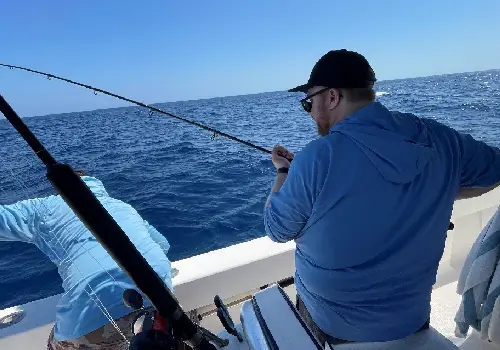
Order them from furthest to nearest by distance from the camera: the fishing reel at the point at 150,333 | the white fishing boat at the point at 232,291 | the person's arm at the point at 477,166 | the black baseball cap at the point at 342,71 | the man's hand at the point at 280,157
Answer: the white fishing boat at the point at 232,291, the man's hand at the point at 280,157, the person's arm at the point at 477,166, the black baseball cap at the point at 342,71, the fishing reel at the point at 150,333

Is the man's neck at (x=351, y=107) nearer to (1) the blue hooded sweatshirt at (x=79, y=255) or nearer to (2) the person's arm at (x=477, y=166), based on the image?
(2) the person's arm at (x=477, y=166)

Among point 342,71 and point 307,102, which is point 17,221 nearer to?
point 307,102

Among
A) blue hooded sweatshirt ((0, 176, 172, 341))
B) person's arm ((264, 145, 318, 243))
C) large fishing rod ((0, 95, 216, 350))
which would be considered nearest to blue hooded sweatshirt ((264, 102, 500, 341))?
person's arm ((264, 145, 318, 243))

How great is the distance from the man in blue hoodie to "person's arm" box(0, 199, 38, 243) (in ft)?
4.80

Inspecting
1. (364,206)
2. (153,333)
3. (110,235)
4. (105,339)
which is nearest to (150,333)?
(153,333)

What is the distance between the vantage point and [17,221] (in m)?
2.04

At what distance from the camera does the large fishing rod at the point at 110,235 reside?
2.53 feet

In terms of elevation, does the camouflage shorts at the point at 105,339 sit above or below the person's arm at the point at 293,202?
below

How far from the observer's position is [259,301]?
121cm

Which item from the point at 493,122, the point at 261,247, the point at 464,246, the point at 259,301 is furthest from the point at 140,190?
the point at 493,122

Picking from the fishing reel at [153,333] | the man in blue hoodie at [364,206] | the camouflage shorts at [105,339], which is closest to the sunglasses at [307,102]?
the man in blue hoodie at [364,206]

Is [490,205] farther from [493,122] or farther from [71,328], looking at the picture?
[493,122]

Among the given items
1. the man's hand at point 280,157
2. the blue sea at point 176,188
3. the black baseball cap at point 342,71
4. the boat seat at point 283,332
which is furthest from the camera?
the blue sea at point 176,188

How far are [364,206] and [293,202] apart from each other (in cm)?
20
